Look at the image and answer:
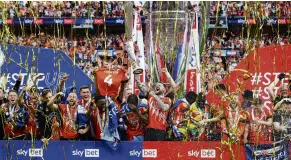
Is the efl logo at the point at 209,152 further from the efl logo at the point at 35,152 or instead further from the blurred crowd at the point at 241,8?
the blurred crowd at the point at 241,8

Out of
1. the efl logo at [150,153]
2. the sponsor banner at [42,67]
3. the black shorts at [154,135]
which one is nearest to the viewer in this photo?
the efl logo at [150,153]

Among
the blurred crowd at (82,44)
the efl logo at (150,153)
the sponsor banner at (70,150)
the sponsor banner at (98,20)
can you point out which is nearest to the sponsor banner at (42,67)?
the sponsor banner at (70,150)

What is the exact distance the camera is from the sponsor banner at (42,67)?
333 inches

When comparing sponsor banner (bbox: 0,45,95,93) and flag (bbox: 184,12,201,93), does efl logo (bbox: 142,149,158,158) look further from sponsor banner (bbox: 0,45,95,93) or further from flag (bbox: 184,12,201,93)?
sponsor banner (bbox: 0,45,95,93)

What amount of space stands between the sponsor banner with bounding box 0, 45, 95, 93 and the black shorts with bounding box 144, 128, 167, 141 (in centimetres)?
181

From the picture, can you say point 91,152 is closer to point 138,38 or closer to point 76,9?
point 138,38

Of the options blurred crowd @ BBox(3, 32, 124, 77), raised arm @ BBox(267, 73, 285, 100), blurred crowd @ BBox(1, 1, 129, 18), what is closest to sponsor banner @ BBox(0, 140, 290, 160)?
raised arm @ BBox(267, 73, 285, 100)

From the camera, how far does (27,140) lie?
6.81m

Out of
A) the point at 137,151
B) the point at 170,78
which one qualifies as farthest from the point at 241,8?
the point at 137,151

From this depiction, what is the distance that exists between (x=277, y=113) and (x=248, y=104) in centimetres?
35

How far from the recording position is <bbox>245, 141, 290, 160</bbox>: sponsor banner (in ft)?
21.7

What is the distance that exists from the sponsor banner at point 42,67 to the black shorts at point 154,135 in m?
1.81

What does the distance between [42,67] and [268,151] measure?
352cm

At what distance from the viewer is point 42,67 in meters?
8.54
